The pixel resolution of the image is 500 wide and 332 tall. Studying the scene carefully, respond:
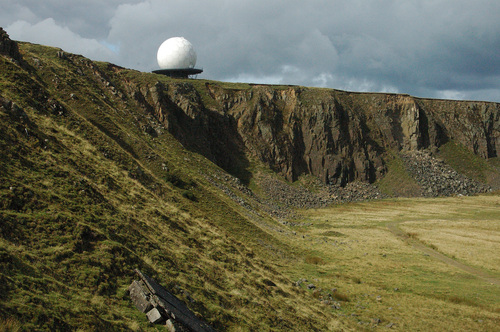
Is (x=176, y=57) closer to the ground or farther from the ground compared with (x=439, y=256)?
farther from the ground

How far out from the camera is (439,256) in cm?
4569

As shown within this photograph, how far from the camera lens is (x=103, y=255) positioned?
1575 cm

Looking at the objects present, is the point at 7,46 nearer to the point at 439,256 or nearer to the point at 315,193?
the point at 439,256

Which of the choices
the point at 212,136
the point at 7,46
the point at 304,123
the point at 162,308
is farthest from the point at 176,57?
the point at 162,308

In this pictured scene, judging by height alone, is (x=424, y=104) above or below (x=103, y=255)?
above

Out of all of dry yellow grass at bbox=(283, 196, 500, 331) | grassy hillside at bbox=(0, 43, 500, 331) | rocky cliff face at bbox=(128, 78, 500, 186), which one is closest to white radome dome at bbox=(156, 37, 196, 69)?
rocky cliff face at bbox=(128, 78, 500, 186)

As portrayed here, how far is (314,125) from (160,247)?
94.7 m

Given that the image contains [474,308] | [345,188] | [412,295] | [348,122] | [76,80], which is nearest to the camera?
[474,308]

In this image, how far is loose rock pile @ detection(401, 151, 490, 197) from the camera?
349 feet

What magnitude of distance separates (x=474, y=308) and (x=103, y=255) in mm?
28394

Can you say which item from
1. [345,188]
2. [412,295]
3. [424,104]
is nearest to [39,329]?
[412,295]

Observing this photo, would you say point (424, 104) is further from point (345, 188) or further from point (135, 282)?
point (135, 282)

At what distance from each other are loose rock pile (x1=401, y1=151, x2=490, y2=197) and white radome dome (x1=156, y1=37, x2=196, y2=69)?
3014 inches

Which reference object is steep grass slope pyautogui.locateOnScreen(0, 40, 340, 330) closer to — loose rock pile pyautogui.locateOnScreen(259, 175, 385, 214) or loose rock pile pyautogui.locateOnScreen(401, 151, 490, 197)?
loose rock pile pyautogui.locateOnScreen(259, 175, 385, 214)
